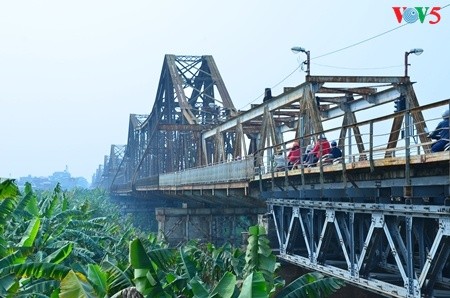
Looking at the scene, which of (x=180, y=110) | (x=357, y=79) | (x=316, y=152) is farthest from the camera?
(x=180, y=110)

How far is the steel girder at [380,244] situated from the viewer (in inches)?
452

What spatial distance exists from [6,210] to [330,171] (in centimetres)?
867

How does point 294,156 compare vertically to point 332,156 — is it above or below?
above

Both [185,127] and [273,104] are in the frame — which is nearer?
[273,104]

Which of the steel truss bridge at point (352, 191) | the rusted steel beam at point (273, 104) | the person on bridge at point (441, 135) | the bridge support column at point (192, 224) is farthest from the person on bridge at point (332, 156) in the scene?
the bridge support column at point (192, 224)

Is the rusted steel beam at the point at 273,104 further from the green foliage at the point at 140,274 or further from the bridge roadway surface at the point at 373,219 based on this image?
the green foliage at the point at 140,274

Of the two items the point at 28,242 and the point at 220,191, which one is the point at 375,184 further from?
the point at 220,191

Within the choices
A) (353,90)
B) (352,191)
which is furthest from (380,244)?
(353,90)

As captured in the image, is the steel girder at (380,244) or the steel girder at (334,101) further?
the steel girder at (334,101)

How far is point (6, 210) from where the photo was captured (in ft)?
54.1

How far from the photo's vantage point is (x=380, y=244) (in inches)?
625

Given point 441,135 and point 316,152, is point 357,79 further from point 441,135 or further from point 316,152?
point 441,135

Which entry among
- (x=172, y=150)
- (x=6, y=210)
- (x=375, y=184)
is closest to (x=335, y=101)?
(x=375, y=184)

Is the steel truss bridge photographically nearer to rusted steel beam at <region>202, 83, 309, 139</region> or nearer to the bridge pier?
rusted steel beam at <region>202, 83, 309, 139</region>
